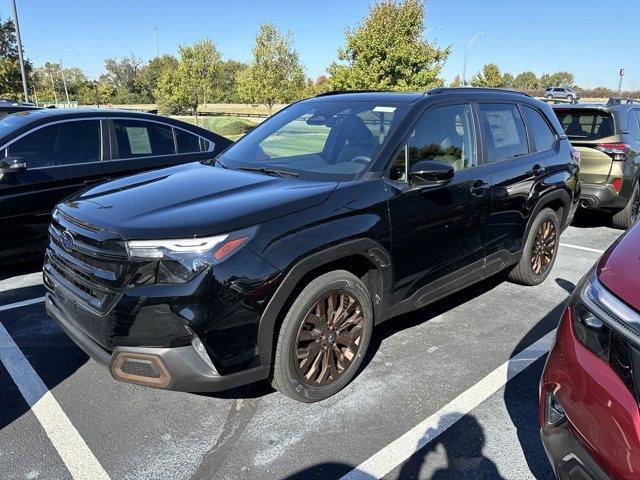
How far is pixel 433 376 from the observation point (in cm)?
342

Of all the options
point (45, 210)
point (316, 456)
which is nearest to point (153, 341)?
point (316, 456)

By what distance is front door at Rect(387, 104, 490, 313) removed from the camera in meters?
3.31

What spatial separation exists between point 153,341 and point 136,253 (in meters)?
0.44

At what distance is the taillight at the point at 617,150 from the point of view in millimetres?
6930

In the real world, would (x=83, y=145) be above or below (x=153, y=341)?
above

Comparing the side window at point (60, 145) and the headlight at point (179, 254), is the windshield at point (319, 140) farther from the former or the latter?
the side window at point (60, 145)

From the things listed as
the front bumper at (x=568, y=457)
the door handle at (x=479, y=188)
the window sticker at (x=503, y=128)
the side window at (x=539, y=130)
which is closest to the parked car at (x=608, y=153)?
the side window at (x=539, y=130)

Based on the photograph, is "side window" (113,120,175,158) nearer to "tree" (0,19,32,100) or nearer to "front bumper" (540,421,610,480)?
"front bumper" (540,421,610,480)

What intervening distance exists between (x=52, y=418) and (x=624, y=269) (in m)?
3.02

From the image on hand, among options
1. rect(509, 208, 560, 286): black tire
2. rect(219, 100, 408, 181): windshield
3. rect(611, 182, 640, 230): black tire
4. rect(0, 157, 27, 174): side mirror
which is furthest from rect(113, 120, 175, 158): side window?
rect(611, 182, 640, 230): black tire

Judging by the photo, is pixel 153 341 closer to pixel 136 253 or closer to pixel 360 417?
pixel 136 253

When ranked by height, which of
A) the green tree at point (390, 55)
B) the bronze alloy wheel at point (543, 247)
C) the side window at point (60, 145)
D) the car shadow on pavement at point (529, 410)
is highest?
the green tree at point (390, 55)

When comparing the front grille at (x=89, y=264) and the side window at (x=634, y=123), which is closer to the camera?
the front grille at (x=89, y=264)

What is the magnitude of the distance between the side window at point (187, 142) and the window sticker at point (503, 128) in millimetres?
3554
